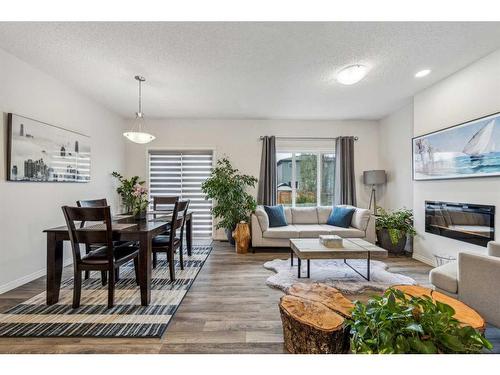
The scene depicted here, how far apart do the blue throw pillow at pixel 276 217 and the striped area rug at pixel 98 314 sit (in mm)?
1888

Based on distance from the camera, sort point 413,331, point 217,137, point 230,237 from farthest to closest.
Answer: point 217,137
point 230,237
point 413,331

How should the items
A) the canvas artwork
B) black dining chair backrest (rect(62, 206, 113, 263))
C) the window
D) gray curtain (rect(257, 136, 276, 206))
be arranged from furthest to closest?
the window
gray curtain (rect(257, 136, 276, 206))
the canvas artwork
black dining chair backrest (rect(62, 206, 113, 263))

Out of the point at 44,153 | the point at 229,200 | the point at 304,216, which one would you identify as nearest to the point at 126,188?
the point at 44,153

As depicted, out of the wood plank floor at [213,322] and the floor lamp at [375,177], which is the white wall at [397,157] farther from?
the wood plank floor at [213,322]

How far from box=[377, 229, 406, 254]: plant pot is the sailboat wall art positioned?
99cm

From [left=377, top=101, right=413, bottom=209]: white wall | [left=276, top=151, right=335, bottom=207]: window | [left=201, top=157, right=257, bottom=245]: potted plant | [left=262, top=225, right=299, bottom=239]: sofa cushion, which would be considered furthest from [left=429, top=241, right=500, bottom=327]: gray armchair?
[left=276, top=151, right=335, bottom=207]: window

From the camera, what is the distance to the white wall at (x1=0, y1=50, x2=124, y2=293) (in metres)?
2.54

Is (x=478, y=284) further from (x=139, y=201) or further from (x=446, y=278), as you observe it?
(x=139, y=201)

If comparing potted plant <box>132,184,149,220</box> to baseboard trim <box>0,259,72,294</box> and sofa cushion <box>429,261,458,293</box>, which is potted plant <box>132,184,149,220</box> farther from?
sofa cushion <box>429,261,458,293</box>

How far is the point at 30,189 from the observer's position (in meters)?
2.81

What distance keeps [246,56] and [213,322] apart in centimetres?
255

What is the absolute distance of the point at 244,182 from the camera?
15.1 ft

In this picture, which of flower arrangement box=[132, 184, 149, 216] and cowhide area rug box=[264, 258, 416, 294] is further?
flower arrangement box=[132, 184, 149, 216]
